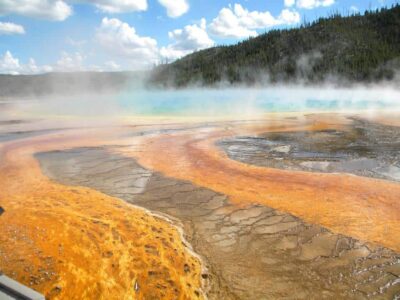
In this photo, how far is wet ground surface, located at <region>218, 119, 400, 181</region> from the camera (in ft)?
27.6

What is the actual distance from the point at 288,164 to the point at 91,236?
17.4ft

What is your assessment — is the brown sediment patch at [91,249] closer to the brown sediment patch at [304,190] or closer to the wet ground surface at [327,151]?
the brown sediment patch at [304,190]

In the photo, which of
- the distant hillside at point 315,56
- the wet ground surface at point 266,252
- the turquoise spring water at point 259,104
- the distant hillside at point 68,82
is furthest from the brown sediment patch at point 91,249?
the distant hillside at point 68,82

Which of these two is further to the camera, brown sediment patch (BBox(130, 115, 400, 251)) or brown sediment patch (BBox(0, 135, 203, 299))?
brown sediment patch (BBox(130, 115, 400, 251))

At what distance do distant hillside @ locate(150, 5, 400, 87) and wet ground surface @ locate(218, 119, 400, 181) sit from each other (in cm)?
4691

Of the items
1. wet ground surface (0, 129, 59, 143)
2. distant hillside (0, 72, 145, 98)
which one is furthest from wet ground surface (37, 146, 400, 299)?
distant hillside (0, 72, 145, 98)

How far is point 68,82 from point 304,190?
101102mm

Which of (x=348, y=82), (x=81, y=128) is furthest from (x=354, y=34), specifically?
(x=81, y=128)

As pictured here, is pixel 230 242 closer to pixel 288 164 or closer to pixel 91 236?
pixel 91 236

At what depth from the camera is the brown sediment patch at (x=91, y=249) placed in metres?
3.75

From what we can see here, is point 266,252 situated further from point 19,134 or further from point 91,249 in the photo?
point 19,134

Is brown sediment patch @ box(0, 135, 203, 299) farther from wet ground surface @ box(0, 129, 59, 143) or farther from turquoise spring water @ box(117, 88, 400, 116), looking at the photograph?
turquoise spring water @ box(117, 88, 400, 116)

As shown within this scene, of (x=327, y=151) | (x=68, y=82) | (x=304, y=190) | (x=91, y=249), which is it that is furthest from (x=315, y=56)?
(x=91, y=249)

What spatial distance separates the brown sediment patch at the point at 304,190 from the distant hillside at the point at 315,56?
52631mm
